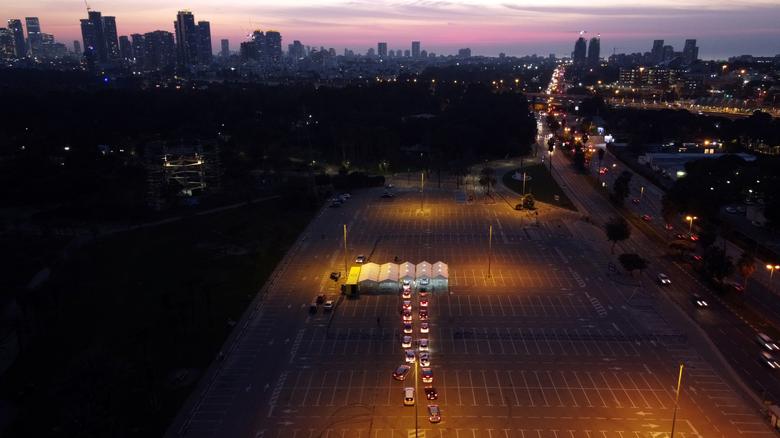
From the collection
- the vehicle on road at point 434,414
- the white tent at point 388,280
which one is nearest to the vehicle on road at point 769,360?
the vehicle on road at point 434,414

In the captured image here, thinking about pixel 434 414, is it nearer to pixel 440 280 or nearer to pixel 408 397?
pixel 408 397

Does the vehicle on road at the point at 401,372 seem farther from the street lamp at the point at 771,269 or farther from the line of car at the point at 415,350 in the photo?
the street lamp at the point at 771,269

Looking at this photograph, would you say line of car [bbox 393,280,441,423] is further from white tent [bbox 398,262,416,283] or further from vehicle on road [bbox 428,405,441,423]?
white tent [bbox 398,262,416,283]

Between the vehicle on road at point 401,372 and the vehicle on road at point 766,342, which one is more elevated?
the vehicle on road at point 766,342

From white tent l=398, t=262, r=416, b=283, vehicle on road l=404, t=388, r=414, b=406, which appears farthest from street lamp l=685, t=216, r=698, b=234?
vehicle on road l=404, t=388, r=414, b=406

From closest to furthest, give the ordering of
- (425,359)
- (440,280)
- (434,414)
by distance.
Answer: (434,414), (425,359), (440,280)

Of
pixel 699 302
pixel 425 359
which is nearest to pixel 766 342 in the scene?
pixel 699 302

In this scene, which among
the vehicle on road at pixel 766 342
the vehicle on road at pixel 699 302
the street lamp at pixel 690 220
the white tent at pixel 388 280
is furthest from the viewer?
the street lamp at pixel 690 220
